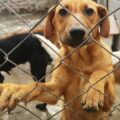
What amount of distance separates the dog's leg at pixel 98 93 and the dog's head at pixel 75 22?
25 cm

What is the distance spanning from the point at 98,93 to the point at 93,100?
61 millimetres

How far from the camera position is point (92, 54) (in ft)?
8.46

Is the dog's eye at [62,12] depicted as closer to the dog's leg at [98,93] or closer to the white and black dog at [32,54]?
the dog's leg at [98,93]

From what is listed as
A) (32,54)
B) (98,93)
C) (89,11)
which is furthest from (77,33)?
(32,54)

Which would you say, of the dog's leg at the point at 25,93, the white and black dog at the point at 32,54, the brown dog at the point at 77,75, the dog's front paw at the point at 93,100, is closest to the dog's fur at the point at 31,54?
the white and black dog at the point at 32,54

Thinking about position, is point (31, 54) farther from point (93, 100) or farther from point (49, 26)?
point (93, 100)

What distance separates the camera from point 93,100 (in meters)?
2.09

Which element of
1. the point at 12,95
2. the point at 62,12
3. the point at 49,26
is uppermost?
the point at 62,12

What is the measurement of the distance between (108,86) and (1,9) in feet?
25.7

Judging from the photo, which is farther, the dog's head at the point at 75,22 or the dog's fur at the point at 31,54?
the dog's fur at the point at 31,54

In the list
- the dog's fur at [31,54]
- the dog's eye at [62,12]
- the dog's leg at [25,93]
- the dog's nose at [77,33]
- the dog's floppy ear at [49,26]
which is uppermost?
the dog's nose at [77,33]

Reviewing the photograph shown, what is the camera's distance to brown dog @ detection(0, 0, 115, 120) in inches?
85.6

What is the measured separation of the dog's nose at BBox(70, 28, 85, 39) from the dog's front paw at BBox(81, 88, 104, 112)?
0.31 m

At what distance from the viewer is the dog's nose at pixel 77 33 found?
2033 mm
